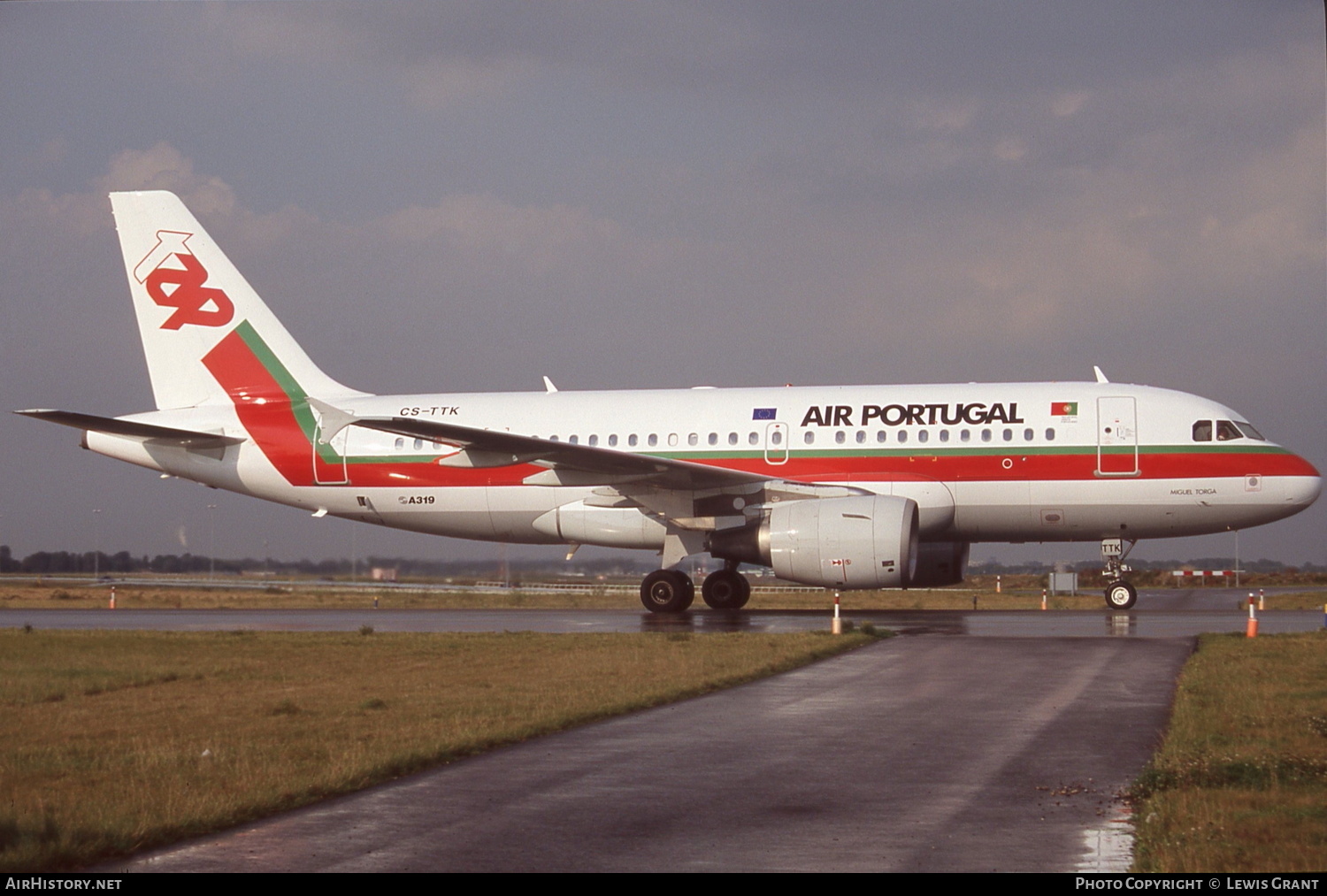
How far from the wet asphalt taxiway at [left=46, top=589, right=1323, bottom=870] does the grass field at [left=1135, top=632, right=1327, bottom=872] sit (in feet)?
0.73

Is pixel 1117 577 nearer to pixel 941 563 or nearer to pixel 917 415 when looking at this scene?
pixel 941 563

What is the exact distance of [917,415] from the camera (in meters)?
25.0

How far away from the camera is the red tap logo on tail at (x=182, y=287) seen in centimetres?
2869

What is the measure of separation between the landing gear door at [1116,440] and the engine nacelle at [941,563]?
3.24 meters

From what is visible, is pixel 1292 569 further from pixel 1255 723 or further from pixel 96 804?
pixel 96 804

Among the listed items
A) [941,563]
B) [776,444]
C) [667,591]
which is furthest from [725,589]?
[941,563]

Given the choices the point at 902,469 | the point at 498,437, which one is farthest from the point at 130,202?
the point at 902,469

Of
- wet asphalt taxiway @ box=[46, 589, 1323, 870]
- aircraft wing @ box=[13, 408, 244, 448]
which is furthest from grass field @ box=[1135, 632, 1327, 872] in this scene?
aircraft wing @ box=[13, 408, 244, 448]

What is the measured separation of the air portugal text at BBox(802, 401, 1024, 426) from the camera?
24766 millimetres

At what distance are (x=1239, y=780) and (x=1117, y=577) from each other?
18275 mm

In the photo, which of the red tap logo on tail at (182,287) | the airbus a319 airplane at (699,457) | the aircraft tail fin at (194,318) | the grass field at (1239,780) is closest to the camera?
the grass field at (1239,780)

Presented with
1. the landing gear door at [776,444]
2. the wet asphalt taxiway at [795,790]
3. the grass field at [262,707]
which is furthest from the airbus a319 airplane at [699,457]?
the wet asphalt taxiway at [795,790]

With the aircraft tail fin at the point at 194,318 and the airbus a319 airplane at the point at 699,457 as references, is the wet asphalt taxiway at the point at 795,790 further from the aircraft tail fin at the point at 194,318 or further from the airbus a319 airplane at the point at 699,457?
the aircraft tail fin at the point at 194,318

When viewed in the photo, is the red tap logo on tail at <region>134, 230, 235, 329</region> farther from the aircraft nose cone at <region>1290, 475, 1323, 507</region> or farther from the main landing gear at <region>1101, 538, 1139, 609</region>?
the aircraft nose cone at <region>1290, 475, 1323, 507</region>
